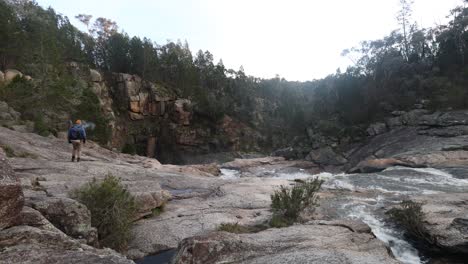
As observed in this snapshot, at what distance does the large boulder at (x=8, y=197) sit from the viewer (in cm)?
603

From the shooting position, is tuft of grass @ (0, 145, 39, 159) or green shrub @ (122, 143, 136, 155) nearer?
tuft of grass @ (0, 145, 39, 159)

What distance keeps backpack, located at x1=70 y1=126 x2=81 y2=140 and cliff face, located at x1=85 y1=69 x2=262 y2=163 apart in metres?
39.8

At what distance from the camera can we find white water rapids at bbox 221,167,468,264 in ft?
35.4

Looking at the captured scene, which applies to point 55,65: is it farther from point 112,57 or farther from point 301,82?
point 301,82

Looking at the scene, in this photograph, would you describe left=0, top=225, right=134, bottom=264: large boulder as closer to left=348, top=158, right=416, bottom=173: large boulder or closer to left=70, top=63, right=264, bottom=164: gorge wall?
left=348, top=158, right=416, bottom=173: large boulder

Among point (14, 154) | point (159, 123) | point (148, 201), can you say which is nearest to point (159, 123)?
point (159, 123)

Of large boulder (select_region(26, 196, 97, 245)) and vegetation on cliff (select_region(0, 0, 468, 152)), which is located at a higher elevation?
vegetation on cliff (select_region(0, 0, 468, 152))

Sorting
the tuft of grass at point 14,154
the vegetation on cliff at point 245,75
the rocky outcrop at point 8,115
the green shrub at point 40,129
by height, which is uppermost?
the vegetation on cliff at point 245,75

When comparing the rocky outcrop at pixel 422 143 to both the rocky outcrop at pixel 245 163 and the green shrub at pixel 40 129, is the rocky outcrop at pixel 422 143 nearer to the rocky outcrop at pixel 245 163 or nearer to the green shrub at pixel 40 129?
the rocky outcrop at pixel 245 163

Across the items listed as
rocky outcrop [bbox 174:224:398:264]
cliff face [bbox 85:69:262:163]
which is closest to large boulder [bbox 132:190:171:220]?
rocky outcrop [bbox 174:224:398:264]

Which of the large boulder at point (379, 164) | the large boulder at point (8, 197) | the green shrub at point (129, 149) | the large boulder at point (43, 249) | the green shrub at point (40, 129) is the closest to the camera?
the large boulder at point (43, 249)

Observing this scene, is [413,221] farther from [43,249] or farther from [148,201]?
[43,249]

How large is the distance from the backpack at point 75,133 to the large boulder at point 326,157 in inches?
1170

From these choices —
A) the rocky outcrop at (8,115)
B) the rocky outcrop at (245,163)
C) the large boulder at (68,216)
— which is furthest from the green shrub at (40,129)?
the large boulder at (68,216)
